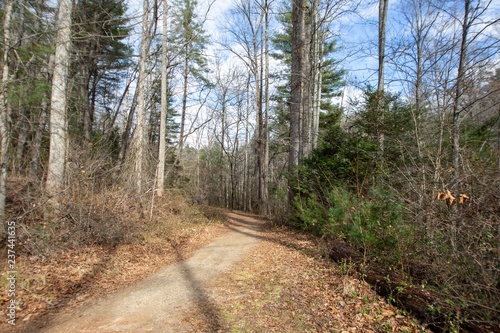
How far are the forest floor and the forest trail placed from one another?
0.01m

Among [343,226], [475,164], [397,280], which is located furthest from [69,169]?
[475,164]

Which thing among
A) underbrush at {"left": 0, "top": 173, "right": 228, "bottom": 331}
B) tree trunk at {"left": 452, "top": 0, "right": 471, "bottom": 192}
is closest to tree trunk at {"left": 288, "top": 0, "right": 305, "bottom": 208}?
underbrush at {"left": 0, "top": 173, "right": 228, "bottom": 331}

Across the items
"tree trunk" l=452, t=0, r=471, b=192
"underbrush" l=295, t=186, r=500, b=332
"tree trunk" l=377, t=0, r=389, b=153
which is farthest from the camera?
"tree trunk" l=377, t=0, r=389, b=153

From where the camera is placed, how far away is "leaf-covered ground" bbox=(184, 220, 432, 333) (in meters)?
3.07

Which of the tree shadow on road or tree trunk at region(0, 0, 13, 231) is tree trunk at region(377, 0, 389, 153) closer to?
the tree shadow on road

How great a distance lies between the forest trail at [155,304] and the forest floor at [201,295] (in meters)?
0.01

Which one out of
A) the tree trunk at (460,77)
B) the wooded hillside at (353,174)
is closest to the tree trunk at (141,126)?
the wooded hillside at (353,174)

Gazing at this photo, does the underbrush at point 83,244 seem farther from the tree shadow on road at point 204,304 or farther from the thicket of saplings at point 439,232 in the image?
the thicket of saplings at point 439,232

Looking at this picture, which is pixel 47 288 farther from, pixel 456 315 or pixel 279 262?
pixel 456 315

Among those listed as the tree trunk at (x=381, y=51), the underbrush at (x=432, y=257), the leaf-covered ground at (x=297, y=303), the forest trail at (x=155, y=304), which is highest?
the tree trunk at (x=381, y=51)

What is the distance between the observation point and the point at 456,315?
277 centimetres

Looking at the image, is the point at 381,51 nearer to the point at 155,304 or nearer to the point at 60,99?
the point at 60,99

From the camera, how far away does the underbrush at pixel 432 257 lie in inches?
108

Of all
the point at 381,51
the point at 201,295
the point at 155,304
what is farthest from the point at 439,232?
the point at 381,51
